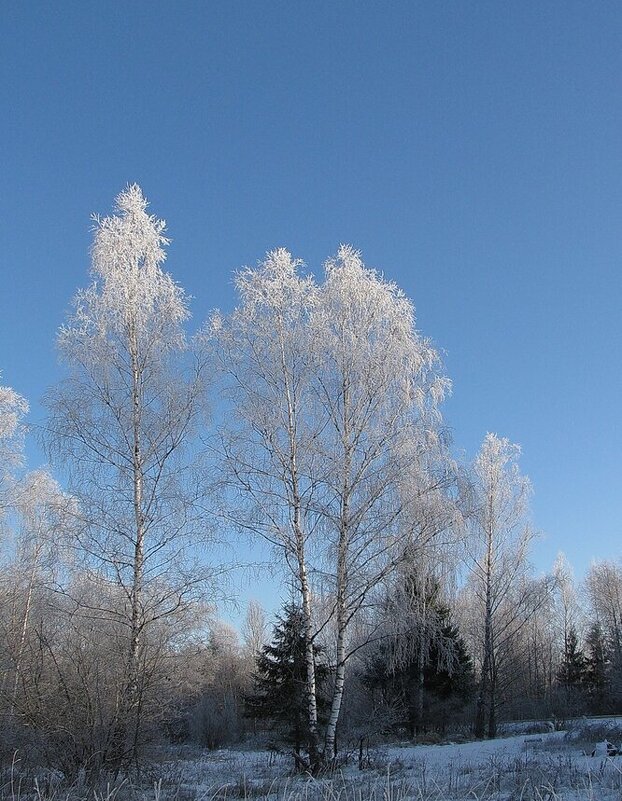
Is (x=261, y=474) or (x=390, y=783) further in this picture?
(x=261, y=474)

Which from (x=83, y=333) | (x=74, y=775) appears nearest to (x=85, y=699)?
(x=74, y=775)

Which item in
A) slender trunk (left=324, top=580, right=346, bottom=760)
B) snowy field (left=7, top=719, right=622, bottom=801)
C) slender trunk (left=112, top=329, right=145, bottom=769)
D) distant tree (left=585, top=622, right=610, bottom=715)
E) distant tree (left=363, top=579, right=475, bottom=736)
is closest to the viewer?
snowy field (left=7, top=719, right=622, bottom=801)

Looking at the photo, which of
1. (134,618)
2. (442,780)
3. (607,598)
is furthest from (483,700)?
(607,598)

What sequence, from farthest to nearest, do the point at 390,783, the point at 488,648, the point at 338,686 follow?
the point at 488,648
the point at 338,686
the point at 390,783

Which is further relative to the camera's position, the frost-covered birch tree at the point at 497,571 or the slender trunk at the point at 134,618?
the frost-covered birch tree at the point at 497,571

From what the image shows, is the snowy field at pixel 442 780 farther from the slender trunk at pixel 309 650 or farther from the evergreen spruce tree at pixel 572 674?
the evergreen spruce tree at pixel 572 674

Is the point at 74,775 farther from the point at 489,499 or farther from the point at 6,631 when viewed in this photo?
the point at 489,499

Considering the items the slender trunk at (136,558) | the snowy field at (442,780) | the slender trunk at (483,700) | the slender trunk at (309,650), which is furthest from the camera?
the slender trunk at (483,700)

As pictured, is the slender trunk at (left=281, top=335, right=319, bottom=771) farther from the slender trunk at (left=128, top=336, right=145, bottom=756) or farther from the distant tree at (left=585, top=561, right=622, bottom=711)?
the distant tree at (left=585, top=561, right=622, bottom=711)

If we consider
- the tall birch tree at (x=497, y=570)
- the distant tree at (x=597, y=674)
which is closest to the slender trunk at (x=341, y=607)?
the tall birch tree at (x=497, y=570)

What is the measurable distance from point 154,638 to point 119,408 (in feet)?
12.8

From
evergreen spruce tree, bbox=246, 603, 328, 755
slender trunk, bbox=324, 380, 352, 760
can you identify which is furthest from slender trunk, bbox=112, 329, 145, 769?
evergreen spruce tree, bbox=246, 603, 328, 755

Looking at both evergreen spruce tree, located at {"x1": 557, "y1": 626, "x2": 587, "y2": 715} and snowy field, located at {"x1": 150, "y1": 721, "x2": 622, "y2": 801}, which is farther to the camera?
evergreen spruce tree, located at {"x1": 557, "y1": 626, "x2": 587, "y2": 715}

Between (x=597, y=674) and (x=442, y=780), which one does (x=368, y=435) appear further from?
(x=597, y=674)
